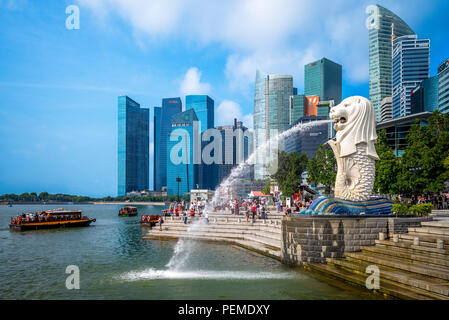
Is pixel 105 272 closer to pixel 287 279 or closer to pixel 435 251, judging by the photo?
pixel 287 279

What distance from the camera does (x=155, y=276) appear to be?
16812mm

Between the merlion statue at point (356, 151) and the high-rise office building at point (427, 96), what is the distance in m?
135

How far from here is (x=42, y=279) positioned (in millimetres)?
17078

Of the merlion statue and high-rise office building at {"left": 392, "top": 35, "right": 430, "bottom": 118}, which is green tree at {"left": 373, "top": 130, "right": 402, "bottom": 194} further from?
high-rise office building at {"left": 392, "top": 35, "right": 430, "bottom": 118}

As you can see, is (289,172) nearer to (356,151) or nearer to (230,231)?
(230,231)

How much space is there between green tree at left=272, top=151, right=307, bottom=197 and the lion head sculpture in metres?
33.0

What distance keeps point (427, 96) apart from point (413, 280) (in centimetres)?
15266

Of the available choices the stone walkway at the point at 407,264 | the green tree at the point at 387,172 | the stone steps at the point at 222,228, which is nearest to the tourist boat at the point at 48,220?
the stone steps at the point at 222,228

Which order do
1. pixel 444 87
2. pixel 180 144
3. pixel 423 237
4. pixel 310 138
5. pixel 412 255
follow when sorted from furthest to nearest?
pixel 180 144 < pixel 310 138 < pixel 444 87 < pixel 423 237 < pixel 412 255

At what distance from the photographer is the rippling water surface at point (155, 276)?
13.8 m

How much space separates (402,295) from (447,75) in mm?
132421

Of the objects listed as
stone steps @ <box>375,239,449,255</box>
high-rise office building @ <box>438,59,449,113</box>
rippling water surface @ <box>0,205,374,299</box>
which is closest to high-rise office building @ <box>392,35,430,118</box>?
high-rise office building @ <box>438,59,449,113</box>

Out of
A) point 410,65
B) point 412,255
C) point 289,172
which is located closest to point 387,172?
point 412,255
